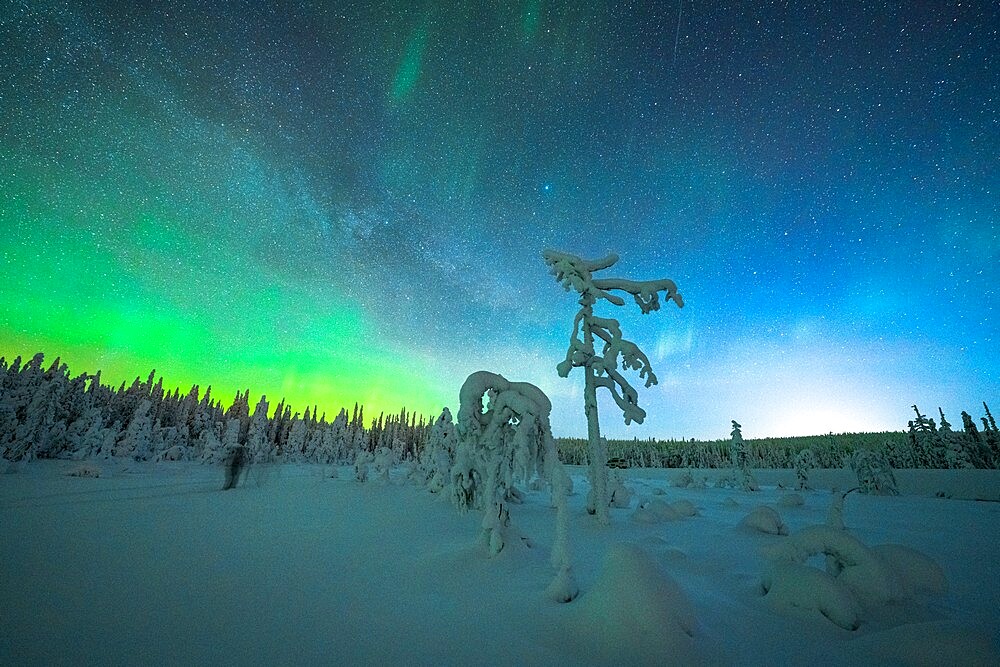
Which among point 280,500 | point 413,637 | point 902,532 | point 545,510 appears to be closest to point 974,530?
point 902,532

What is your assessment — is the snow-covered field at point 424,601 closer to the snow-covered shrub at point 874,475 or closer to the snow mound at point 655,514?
the snow mound at point 655,514

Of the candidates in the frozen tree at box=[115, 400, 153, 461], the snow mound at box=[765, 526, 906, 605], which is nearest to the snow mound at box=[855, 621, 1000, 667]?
the snow mound at box=[765, 526, 906, 605]

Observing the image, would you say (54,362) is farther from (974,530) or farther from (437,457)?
(974,530)

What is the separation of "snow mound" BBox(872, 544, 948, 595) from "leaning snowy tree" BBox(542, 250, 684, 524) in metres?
5.73

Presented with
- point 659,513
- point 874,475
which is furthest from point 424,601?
point 874,475

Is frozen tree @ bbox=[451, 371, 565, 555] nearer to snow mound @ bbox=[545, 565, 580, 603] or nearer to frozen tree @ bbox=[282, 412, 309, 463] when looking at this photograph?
snow mound @ bbox=[545, 565, 580, 603]

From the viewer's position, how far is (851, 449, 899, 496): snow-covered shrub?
26344 mm

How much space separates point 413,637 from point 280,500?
549 inches

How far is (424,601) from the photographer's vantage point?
197 inches

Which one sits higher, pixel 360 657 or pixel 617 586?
pixel 617 586

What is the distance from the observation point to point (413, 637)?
405 cm

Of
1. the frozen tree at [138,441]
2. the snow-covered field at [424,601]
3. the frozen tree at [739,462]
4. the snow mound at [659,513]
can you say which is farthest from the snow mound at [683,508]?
the frozen tree at [138,441]

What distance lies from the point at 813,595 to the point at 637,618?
2680 mm

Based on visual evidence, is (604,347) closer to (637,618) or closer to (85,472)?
(637,618)
